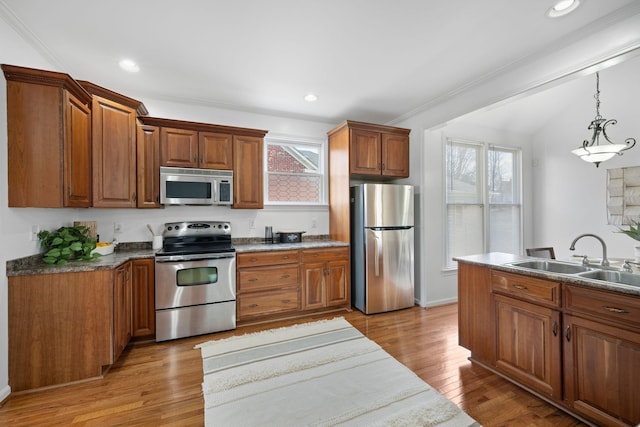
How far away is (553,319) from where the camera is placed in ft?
5.77

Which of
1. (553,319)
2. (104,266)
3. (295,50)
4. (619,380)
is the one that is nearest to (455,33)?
(295,50)

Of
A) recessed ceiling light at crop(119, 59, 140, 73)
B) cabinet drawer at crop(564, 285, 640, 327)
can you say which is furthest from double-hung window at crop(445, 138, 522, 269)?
recessed ceiling light at crop(119, 59, 140, 73)

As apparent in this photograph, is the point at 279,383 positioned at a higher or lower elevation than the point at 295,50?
lower

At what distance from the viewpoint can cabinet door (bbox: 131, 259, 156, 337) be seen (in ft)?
8.87

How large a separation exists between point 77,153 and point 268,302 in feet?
7.77

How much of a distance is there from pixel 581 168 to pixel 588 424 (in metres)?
4.09

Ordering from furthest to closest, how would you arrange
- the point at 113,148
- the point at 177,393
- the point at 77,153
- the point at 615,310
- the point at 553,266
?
the point at 113,148, the point at 77,153, the point at 553,266, the point at 177,393, the point at 615,310

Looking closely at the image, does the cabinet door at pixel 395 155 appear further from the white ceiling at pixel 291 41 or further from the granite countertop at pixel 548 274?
the granite countertop at pixel 548 274

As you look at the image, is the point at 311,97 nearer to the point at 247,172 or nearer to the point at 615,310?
the point at 247,172

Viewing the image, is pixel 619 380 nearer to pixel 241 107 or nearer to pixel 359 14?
pixel 359 14

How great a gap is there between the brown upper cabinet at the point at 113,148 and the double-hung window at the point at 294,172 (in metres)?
1.60

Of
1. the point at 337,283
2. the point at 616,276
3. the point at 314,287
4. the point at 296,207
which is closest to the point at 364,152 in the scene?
the point at 296,207

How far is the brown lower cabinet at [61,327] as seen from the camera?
196 cm

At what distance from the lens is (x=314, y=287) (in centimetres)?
343
